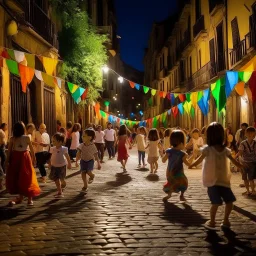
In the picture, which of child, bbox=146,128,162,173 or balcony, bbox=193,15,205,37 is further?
balcony, bbox=193,15,205,37

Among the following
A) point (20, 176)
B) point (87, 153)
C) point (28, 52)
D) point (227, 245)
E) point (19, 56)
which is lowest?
point (227, 245)

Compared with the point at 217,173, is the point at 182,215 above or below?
below

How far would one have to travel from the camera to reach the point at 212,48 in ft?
86.0

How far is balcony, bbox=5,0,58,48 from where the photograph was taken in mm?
13821

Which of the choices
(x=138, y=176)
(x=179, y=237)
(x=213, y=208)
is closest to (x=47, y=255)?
(x=179, y=237)

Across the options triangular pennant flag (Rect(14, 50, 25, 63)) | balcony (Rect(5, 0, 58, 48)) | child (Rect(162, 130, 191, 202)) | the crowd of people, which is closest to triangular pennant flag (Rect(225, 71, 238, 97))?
the crowd of people

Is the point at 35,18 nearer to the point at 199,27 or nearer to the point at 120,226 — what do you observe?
the point at 120,226

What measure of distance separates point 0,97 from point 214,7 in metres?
15.1

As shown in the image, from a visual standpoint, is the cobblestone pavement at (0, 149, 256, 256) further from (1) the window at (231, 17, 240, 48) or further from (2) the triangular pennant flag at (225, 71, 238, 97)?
(1) the window at (231, 17, 240, 48)

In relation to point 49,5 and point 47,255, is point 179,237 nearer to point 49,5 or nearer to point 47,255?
point 47,255

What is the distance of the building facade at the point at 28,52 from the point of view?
13633 millimetres

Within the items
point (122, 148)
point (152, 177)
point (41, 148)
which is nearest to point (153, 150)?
point (152, 177)

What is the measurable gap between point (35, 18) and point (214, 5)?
12.2 metres

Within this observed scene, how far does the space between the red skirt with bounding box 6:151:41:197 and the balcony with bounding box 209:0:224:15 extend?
18.2m
